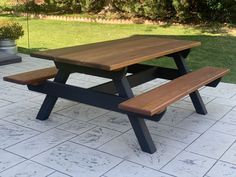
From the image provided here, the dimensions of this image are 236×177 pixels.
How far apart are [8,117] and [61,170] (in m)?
1.34

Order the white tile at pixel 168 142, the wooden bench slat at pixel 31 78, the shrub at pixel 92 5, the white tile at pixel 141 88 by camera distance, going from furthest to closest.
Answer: the shrub at pixel 92 5, the white tile at pixel 141 88, the wooden bench slat at pixel 31 78, the white tile at pixel 168 142

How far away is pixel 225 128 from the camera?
11.9 ft

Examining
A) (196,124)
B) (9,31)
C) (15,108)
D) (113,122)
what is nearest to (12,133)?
(15,108)

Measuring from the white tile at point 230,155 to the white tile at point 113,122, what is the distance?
0.97 meters

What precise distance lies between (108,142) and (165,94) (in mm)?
693

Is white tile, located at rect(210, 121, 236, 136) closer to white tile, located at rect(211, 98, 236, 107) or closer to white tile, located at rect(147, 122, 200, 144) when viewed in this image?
white tile, located at rect(147, 122, 200, 144)

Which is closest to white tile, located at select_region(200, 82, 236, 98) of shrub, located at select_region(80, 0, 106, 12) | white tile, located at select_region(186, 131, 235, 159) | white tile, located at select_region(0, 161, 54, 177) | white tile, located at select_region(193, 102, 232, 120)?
white tile, located at select_region(193, 102, 232, 120)

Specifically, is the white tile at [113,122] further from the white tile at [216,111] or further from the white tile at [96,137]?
the white tile at [216,111]

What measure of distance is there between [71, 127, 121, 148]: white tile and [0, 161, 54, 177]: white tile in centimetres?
53

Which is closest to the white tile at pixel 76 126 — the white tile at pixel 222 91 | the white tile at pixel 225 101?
the white tile at pixel 225 101

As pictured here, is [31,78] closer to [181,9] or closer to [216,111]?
[216,111]

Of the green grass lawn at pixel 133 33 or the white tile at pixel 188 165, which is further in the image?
the green grass lawn at pixel 133 33

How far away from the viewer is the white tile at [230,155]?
2981mm

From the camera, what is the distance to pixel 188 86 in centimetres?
329
